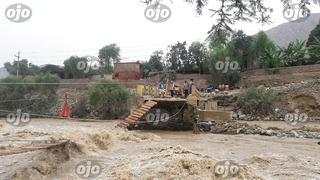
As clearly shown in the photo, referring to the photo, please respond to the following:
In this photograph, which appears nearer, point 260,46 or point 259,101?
point 259,101

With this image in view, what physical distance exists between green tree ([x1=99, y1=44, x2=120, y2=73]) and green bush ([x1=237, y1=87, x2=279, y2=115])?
31432 mm

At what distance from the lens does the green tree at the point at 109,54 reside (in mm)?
63719

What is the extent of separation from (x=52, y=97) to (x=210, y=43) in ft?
118

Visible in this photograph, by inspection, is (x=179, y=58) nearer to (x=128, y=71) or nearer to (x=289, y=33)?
(x=128, y=71)

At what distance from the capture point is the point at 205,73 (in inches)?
1855

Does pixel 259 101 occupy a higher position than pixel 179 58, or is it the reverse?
pixel 179 58

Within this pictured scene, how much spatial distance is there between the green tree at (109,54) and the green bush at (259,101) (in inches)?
1237

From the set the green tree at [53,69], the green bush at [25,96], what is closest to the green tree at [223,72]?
the green bush at [25,96]

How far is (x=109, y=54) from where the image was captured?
6397 cm

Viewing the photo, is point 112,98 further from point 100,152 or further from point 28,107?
point 100,152

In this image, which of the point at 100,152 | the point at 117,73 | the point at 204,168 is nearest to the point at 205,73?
the point at 117,73

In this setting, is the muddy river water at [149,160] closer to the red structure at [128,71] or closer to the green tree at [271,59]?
the green tree at [271,59]

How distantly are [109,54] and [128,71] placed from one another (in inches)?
699

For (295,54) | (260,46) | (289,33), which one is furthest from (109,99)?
(289,33)
